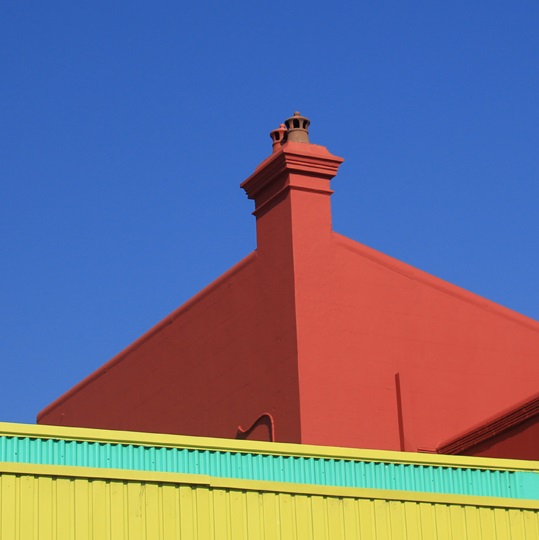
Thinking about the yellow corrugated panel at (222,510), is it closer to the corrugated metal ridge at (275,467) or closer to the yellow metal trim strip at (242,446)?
the corrugated metal ridge at (275,467)

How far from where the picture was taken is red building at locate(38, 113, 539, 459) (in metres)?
23.1

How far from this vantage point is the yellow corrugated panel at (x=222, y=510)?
14.3 metres

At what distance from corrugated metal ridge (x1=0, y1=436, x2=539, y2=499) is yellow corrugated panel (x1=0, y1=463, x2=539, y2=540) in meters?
1.07

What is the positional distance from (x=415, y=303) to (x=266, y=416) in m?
3.20

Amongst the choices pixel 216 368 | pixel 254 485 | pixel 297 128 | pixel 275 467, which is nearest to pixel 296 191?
pixel 297 128

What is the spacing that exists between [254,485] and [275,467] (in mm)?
1773

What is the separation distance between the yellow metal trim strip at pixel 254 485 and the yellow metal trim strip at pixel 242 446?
4.39 feet

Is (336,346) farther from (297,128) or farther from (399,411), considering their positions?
(297,128)

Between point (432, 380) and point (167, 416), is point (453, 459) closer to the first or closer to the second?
point (432, 380)

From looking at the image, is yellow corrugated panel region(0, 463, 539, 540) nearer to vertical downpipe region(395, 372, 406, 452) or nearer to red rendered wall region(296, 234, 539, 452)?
red rendered wall region(296, 234, 539, 452)

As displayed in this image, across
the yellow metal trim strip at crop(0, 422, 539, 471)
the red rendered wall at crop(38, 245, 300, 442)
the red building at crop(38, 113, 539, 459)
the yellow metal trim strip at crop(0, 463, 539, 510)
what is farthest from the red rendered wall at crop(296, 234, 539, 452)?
the yellow metal trim strip at crop(0, 463, 539, 510)

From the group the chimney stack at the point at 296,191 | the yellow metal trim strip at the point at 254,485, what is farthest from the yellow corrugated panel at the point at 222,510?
the chimney stack at the point at 296,191

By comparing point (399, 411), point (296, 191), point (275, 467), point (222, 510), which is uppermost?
point (296, 191)

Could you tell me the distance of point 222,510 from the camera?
1507 cm
